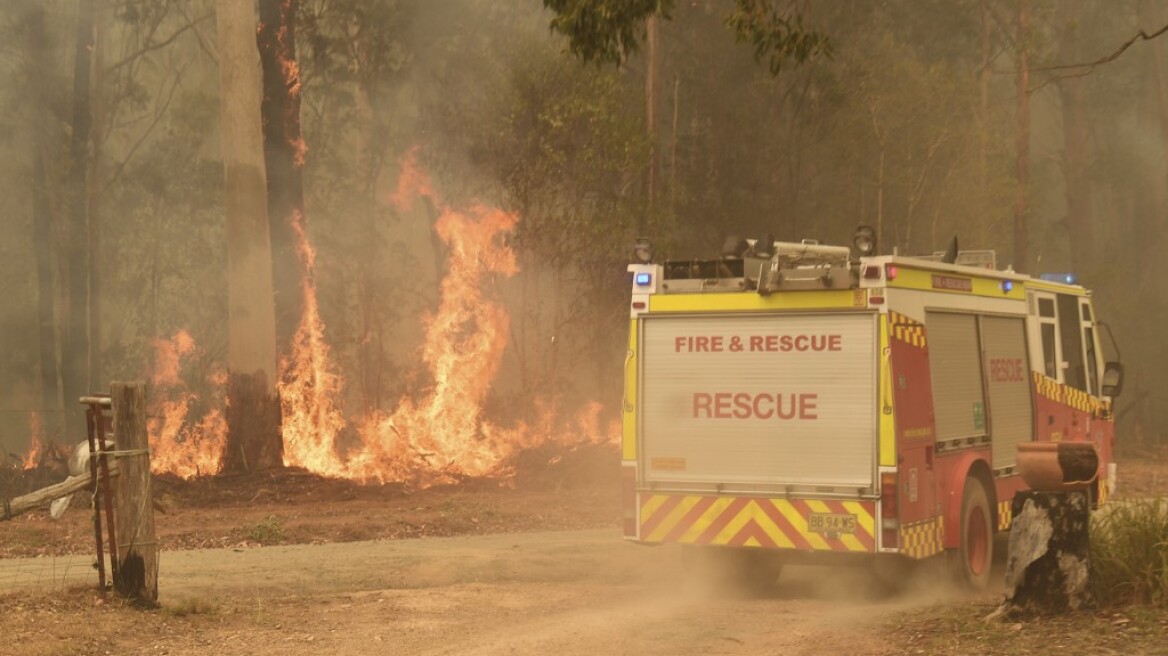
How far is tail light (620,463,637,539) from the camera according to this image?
11461 mm

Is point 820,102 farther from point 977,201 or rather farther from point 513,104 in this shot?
point 513,104

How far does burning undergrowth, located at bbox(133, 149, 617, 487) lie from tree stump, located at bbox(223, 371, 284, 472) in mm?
335

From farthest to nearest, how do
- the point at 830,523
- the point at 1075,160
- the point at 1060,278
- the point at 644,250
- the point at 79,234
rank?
the point at 1075,160 < the point at 79,234 < the point at 1060,278 < the point at 644,250 < the point at 830,523

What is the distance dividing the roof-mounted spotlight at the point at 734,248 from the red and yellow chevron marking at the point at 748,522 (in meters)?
1.99

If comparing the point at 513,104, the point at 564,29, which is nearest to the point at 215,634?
the point at 564,29

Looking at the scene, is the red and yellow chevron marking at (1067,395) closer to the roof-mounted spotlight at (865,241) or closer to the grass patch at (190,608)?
the roof-mounted spotlight at (865,241)

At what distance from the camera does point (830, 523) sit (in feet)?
35.2

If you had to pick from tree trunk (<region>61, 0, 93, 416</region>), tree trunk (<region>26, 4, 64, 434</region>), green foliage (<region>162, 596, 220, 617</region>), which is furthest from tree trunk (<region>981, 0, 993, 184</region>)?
tree trunk (<region>26, 4, 64, 434</region>)

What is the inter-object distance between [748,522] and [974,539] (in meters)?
2.29

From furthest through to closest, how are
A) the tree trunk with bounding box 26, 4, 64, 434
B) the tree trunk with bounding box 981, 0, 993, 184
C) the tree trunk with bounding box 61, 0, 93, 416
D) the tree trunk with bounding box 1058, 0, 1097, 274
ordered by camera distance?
1. the tree trunk with bounding box 1058, 0, 1097, 274
2. the tree trunk with bounding box 26, 4, 64, 434
3. the tree trunk with bounding box 61, 0, 93, 416
4. the tree trunk with bounding box 981, 0, 993, 184

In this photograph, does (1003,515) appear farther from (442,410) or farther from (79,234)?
(79,234)

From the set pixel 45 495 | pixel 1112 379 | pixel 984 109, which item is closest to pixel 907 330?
pixel 1112 379

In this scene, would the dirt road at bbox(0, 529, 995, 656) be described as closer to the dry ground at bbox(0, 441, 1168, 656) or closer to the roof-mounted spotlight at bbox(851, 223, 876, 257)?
the dry ground at bbox(0, 441, 1168, 656)

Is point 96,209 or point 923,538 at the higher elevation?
point 96,209
